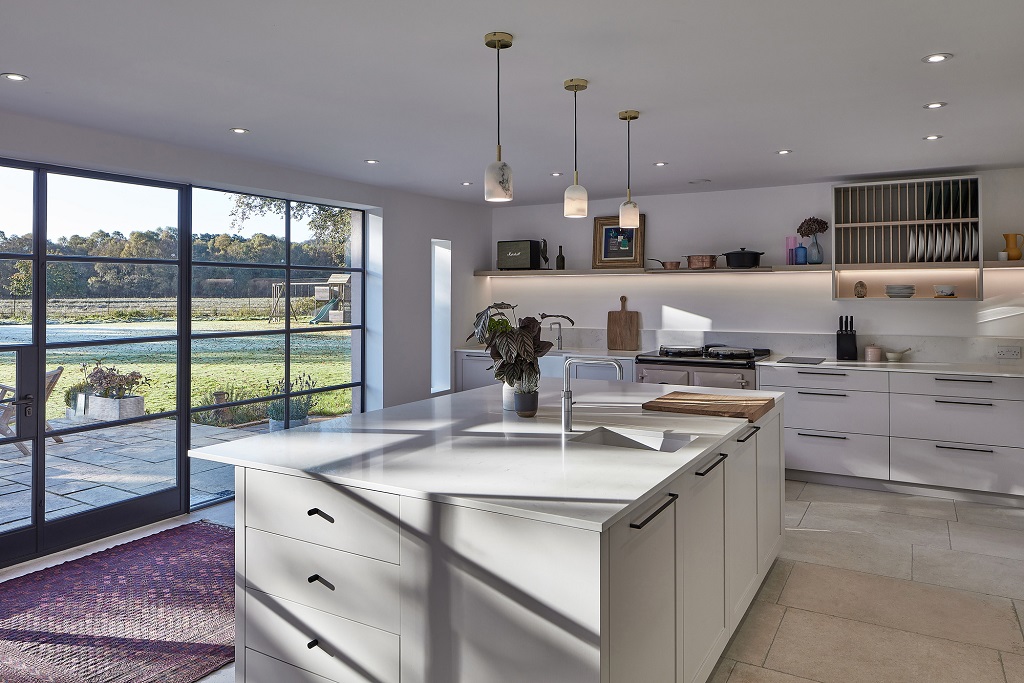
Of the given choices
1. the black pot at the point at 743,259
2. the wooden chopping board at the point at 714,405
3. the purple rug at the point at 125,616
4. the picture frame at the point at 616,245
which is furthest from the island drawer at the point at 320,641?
the picture frame at the point at 616,245

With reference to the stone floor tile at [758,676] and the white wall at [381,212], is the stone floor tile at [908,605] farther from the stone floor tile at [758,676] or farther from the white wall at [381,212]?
the white wall at [381,212]

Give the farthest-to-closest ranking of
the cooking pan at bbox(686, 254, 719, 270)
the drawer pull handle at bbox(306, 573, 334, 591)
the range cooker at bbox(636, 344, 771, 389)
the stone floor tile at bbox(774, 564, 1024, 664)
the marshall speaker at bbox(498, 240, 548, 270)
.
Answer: the marshall speaker at bbox(498, 240, 548, 270) → the cooking pan at bbox(686, 254, 719, 270) → the range cooker at bbox(636, 344, 771, 389) → the stone floor tile at bbox(774, 564, 1024, 664) → the drawer pull handle at bbox(306, 573, 334, 591)

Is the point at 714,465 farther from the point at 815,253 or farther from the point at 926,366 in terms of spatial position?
the point at 815,253

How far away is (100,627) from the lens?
3.05m

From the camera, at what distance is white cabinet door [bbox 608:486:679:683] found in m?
1.80

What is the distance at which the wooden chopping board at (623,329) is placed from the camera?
6820 mm

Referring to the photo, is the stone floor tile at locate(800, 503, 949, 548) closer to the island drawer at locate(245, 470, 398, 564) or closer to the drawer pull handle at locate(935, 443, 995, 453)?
the drawer pull handle at locate(935, 443, 995, 453)

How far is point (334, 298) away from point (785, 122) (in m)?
3.69

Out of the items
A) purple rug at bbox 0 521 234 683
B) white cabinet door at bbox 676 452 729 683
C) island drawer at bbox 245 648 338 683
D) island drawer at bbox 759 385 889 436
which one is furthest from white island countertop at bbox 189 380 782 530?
island drawer at bbox 759 385 889 436

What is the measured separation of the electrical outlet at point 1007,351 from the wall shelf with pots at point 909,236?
442 mm

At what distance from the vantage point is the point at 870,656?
286 cm

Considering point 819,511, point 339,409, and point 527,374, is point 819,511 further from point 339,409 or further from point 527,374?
point 339,409

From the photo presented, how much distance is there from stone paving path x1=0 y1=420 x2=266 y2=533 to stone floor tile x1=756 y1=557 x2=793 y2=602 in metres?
3.62

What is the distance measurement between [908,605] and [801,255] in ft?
10.6
